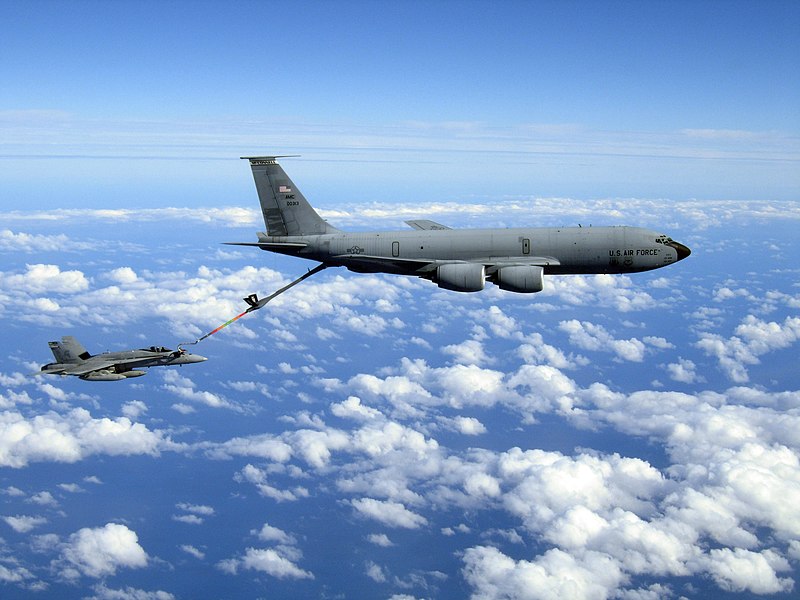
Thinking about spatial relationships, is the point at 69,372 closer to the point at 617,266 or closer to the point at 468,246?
the point at 468,246

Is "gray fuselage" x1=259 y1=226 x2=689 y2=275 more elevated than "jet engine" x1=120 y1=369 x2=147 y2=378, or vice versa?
"gray fuselage" x1=259 y1=226 x2=689 y2=275

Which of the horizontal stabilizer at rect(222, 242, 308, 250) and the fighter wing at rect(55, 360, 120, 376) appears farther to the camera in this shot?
the fighter wing at rect(55, 360, 120, 376)

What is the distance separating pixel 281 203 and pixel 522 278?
766 inches

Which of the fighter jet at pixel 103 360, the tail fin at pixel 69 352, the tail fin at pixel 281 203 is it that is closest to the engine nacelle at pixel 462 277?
the tail fin at pixel 281 203

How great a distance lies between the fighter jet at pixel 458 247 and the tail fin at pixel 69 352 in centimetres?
1811

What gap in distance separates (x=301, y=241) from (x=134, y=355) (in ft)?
56.7

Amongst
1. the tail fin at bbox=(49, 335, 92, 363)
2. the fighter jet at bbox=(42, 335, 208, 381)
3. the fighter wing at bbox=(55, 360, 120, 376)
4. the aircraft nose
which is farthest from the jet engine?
the aircraft nose

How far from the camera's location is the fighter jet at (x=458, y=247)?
46.0 metres

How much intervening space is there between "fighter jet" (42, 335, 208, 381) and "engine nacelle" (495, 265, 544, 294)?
28133 millimetres

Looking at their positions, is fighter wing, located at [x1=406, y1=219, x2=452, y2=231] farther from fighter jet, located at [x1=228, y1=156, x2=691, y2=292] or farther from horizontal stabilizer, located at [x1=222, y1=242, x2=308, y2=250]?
horizontal stabilizer, located at [x1=222, y1=242, x2=308, y2=250]

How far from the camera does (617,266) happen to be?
48406 mm

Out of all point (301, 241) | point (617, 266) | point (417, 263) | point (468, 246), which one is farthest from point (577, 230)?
point (301, 241)

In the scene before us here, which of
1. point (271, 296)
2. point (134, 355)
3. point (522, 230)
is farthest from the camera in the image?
point (134, 355)

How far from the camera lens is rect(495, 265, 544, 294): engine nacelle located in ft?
149
